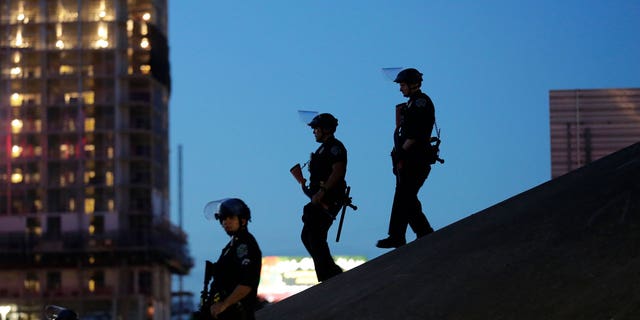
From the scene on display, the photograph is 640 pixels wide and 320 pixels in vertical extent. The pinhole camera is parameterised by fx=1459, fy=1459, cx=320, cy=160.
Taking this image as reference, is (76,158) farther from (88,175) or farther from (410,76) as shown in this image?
(410,76)

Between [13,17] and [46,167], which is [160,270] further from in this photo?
[13,17]

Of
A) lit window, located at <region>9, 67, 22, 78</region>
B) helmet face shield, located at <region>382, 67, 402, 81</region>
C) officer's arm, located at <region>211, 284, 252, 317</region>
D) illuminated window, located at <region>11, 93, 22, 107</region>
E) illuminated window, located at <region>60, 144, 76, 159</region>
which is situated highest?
lit window, located at <region>9, 67, 22, 78</region>

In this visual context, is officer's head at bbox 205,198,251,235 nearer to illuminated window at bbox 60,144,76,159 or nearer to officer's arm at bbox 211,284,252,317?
officer's arm at bbox 211,284,252,317

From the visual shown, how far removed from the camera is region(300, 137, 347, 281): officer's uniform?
12.5 m

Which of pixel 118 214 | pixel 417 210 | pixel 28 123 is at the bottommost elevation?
pixel 417 210

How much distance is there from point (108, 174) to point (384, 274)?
87305mm

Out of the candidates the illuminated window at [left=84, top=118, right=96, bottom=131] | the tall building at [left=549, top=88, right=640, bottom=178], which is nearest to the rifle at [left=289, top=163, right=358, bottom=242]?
the tall building at [left=549, top=88, right=640, bottom=178]

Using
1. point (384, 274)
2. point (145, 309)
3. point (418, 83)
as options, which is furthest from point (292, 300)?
point (145, 309)

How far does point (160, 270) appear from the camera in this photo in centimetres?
10162

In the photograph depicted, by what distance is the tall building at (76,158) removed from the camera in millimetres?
96312

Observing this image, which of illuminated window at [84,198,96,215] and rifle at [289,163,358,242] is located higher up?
illuminated window at [84,198,96,215]

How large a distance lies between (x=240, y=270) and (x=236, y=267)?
0.06 meters

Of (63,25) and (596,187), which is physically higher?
(63,25)

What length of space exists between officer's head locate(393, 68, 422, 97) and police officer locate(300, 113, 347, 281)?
66 cm
